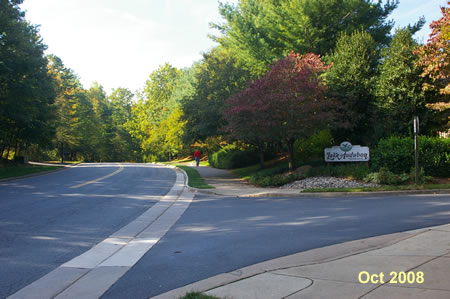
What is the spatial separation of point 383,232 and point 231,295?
4.69 metres

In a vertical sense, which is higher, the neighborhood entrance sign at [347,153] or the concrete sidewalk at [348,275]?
the neighborhood entrance sign at [347,153]

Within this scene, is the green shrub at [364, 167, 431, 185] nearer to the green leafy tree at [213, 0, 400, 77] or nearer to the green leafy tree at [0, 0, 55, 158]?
the green leafy tree at [213, 0, 400, 77]

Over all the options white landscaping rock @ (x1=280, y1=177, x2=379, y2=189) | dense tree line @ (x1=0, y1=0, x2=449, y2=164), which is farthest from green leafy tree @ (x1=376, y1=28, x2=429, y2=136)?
white landscaping rock @ (x1=280, y1=177, x2=379, y2=189)

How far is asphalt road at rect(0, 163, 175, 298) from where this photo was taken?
19.7ft

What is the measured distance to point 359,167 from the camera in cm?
1847

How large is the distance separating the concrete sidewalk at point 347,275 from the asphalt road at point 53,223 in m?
2.68

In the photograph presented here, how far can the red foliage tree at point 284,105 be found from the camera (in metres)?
18.1

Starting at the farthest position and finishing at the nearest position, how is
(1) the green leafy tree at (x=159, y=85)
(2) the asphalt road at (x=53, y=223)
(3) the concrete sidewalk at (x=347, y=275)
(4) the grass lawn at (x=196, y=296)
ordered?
1. (1) the green leafy tree at (x=159, y=85)
2. (2) the asphalt road at (x=53, y=223)
3. (3) the concrete sidewalk at (x=347, y=275)
4. (4) the grass lawn at (x=196, y=296)

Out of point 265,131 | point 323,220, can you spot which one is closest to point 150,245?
point 323,220

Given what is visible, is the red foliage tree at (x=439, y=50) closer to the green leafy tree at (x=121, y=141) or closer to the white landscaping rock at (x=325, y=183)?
the white landscaping rock at (x=325, y=183)

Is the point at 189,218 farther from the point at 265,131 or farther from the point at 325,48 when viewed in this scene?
the point at 325,48

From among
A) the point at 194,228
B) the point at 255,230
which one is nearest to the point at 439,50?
the point at 255,230

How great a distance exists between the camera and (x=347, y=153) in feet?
65.2

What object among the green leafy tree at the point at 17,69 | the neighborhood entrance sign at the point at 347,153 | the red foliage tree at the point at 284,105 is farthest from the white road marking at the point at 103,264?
the green leafy tree at the point at 17,69
